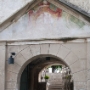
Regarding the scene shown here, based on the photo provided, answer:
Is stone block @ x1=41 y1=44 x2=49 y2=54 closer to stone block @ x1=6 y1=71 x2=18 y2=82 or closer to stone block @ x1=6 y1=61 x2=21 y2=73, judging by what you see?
stone block @ x1=6 y1=61 x2=21 y2=73

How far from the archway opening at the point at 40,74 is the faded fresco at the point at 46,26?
41.5 inches

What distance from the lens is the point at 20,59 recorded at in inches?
374

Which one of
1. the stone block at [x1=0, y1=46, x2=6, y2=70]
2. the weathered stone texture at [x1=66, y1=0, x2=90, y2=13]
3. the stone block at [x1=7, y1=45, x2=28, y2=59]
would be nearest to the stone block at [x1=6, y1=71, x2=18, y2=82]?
the stone block at [x1=0, y1=46, x2=6, y2=70]

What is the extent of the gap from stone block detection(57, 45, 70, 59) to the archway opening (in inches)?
33.9

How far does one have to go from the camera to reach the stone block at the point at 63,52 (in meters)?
9.22

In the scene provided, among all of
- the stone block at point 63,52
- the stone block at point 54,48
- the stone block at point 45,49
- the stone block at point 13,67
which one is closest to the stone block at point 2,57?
the stone block at point 13,67

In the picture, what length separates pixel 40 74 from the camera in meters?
20.9

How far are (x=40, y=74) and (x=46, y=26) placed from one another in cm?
1188

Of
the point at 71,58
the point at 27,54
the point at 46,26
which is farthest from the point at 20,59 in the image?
the point at 71,58

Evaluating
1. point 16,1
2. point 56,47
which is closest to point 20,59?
point 56,47

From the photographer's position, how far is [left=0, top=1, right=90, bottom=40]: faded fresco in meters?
9.20

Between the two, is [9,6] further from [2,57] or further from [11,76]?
[11,76]

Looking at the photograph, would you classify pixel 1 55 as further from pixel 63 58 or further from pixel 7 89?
pixel 63 58

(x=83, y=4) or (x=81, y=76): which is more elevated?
(x=83, y=4)
